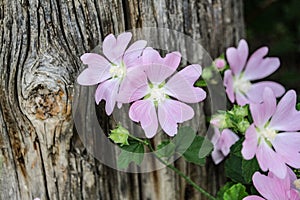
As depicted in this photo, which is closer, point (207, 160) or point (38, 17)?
point (38, 17)

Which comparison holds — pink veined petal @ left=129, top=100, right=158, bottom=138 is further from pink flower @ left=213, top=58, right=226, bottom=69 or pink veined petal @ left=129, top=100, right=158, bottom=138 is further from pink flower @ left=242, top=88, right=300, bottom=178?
pink flower @ left=213, top=58, right=226, bottom=69

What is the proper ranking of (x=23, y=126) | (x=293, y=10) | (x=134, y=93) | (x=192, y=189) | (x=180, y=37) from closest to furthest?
1. (x=134, y=93)
2. (x=23, y=126)
3. (x=180, y=37)
4. (x=192, y=189)
5. (x=293, y=10)

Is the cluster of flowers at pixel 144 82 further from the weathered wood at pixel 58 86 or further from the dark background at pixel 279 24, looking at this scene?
the dark background at pixel 279 24

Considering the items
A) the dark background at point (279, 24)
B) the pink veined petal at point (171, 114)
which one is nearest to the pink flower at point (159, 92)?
the pink veined petal at point (171, 114)

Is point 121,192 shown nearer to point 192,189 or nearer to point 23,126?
point 192,189

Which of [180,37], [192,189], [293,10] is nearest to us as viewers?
[180,37]

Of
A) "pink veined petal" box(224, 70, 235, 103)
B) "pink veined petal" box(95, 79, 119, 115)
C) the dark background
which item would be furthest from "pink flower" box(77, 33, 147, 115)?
the dark background

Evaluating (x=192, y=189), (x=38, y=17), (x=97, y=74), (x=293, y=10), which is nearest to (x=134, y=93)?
(x=97, y=74)
